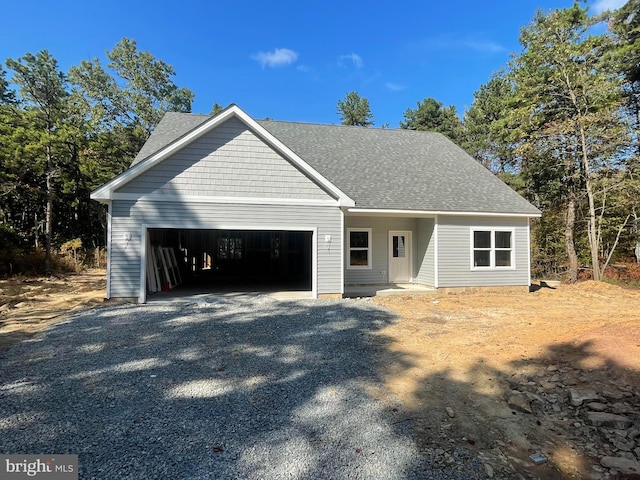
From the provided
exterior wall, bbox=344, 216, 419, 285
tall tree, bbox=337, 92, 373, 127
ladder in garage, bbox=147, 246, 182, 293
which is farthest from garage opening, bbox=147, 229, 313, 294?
tall tree, bbox=337, 92, 373, 127

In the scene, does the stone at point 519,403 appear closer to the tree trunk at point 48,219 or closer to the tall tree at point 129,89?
the tree trunk at point 48,219

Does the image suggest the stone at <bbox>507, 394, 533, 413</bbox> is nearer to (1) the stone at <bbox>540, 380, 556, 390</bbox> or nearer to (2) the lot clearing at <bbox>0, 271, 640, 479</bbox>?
(2) the lot clearing at <bbox>0, 271, 640, 479</bbox>

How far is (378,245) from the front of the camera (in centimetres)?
1406

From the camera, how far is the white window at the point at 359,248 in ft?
44.8

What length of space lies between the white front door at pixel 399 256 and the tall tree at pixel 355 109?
2850 centimetres

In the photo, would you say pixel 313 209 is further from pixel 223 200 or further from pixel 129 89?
pixel 129 89

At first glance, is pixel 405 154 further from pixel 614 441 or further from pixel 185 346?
pixel 614 441

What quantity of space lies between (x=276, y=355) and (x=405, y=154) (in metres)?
12.7

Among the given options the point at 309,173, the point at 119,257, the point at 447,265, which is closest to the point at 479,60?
the point at 447,265

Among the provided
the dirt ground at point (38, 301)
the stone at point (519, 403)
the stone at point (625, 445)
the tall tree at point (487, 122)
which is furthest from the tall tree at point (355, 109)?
the stone at point (625, 445)

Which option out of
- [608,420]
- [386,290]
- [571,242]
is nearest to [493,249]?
[386,290]

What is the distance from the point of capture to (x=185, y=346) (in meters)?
6.14

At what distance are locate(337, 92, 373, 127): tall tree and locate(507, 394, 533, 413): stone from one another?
1514 inches

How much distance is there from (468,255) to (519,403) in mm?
9531
